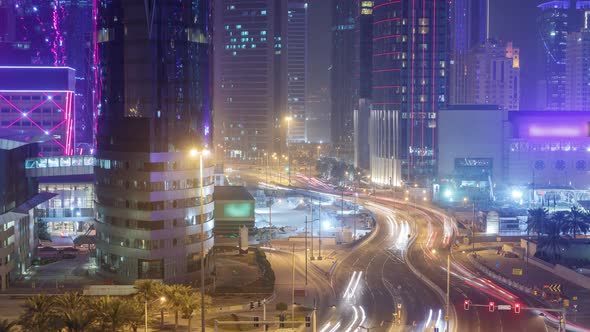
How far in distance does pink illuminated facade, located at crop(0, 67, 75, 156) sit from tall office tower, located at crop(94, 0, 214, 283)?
54914 mm

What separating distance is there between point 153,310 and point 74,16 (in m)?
124

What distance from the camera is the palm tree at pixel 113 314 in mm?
60438

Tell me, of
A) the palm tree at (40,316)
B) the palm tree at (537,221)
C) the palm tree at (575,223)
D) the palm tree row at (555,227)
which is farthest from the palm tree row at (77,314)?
the palm tree at (537,221)

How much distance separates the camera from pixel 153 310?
240 ft

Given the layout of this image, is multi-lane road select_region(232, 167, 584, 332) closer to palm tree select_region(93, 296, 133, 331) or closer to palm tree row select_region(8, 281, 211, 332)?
palm tree row select_region(8, 281, 211, 332)

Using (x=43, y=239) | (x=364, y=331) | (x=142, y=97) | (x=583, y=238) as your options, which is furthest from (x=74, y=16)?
(x=364, y=331)

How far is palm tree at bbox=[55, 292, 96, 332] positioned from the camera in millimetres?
57344

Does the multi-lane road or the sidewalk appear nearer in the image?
the multi-lane road

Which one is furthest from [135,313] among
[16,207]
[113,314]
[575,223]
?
[575,223]

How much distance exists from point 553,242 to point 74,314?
255 ft

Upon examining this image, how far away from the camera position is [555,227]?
386 ft

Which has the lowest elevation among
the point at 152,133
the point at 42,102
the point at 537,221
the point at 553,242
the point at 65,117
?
the point at 553,242

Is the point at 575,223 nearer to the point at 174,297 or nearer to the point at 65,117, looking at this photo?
the point at 174,297

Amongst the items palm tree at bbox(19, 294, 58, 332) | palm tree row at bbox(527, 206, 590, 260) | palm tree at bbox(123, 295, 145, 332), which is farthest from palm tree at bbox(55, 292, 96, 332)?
palm tree row at bbox(527, 206, 590, 260)
